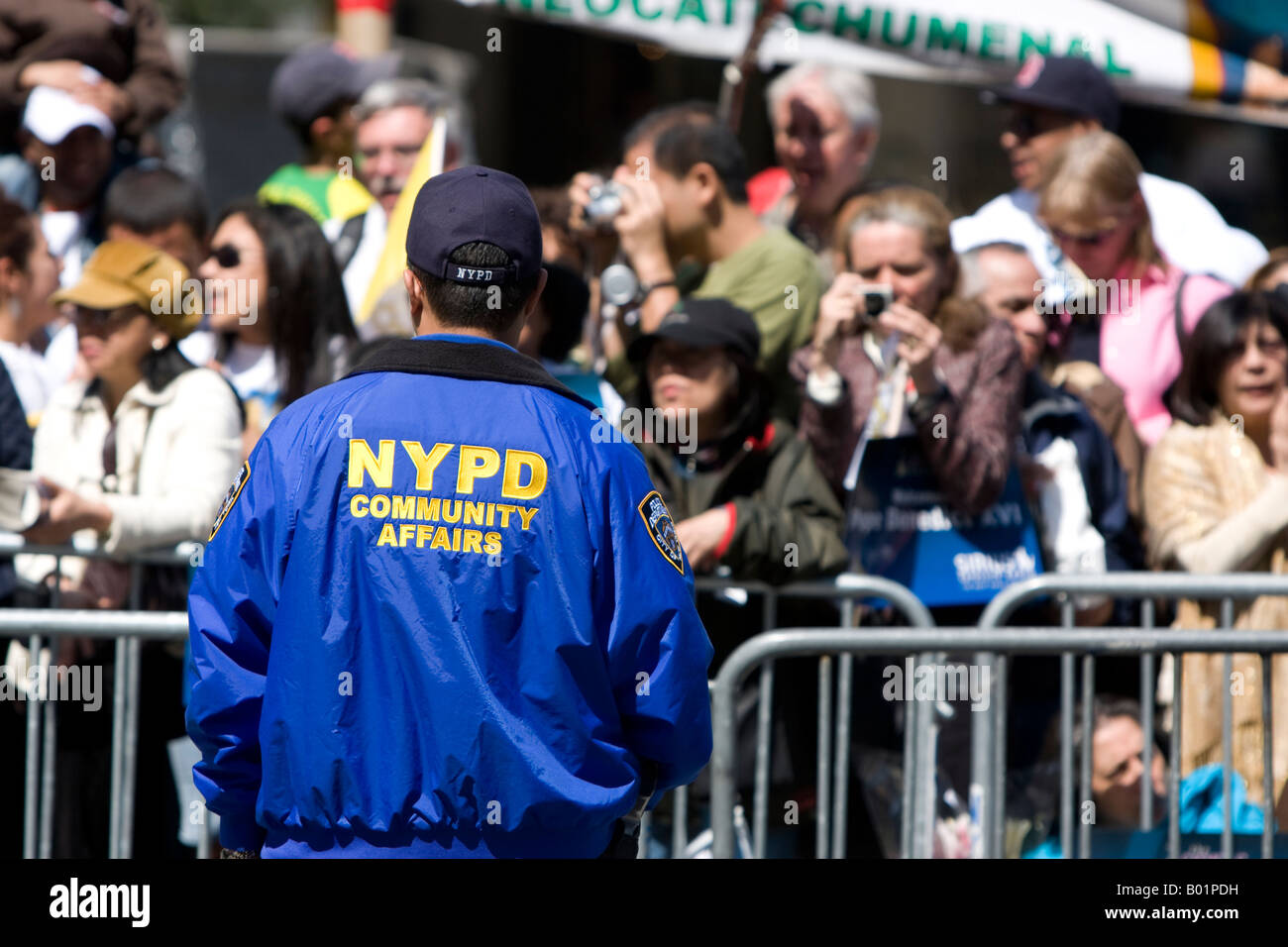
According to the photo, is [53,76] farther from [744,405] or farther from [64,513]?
[744,405]

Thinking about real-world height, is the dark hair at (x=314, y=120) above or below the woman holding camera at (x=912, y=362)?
above

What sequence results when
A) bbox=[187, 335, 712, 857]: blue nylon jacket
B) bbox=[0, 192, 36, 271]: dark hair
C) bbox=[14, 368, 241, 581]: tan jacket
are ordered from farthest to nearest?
bbox=[0, 192, 36, 271]: dark hair < bbox=[14, 368, 241, 581]: tan jacket < bbox=[187, 335, 712, 857]: blue nylon jacket

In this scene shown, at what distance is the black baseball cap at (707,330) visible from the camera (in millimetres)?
4641

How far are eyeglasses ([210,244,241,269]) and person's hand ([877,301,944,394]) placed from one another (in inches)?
81.1

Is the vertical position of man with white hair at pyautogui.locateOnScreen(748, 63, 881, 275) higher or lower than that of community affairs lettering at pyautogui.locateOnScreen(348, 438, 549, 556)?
higher

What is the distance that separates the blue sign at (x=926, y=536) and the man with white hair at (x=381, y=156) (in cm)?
192

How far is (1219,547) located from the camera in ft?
15.7

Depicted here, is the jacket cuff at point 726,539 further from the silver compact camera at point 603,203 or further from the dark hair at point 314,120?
the dark hair at point 314,120

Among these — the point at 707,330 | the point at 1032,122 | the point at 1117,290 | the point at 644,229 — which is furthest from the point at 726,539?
the point at 1032,122

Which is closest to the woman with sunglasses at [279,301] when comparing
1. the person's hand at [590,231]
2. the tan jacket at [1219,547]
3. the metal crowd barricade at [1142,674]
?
the person's hand at [590,231]

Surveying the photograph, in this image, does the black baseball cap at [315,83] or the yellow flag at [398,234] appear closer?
the yellow flag at [398,234]

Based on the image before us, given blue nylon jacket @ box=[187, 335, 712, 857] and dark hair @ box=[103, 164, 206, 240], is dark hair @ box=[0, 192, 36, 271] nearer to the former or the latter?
dark hair @ box=[103, 164, 206, 240]

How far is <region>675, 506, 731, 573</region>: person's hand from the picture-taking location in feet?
14.4

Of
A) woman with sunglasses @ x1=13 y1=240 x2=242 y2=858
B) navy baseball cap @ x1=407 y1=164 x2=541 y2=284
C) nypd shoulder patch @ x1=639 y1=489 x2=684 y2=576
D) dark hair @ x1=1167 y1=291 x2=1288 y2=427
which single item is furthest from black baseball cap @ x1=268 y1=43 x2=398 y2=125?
nypd shoulder patch @ x1=639 y1=489 x2=684 y2=576
